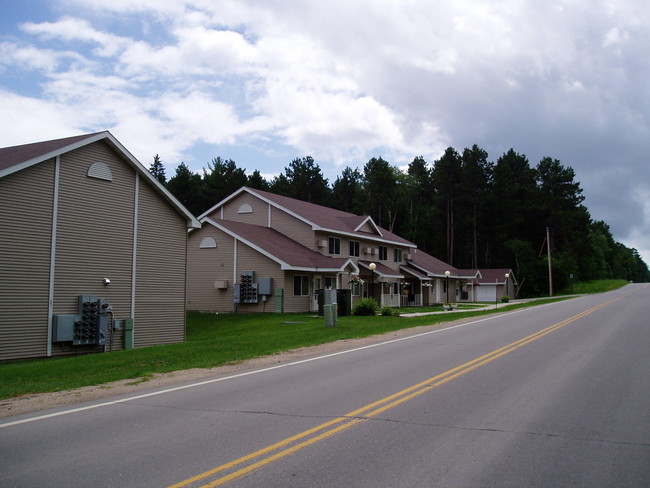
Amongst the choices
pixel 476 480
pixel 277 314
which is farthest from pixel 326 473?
pixel 277 314

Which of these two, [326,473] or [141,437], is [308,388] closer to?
[141,437]

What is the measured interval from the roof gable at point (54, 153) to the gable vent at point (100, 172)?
0.81m

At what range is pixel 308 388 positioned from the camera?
941 cm

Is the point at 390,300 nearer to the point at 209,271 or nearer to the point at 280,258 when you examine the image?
the point at 280,258

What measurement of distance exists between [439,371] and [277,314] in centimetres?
2128

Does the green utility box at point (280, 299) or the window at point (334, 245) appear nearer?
the green utility box at point (280, 299)

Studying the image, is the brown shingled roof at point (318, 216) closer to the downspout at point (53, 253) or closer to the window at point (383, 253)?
the window at point (383, 253)

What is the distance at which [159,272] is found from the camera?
2300 cm

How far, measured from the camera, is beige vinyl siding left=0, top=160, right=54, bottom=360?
1750cm

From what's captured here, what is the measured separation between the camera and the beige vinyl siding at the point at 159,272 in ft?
72.8

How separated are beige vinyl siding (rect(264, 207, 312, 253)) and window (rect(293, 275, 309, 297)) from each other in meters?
3.88

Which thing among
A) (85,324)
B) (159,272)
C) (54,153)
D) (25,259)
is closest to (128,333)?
(85,324)

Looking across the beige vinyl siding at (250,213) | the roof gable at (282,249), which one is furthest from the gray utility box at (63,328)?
the beige vinyl siding at (250,213)

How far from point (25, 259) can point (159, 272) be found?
574cm
